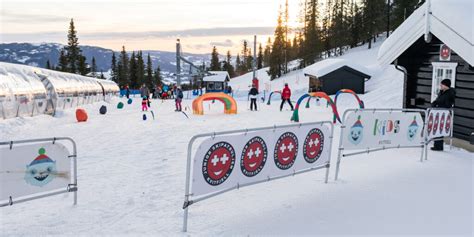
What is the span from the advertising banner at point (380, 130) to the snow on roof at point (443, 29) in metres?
2.40

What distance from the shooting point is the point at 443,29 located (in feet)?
32.8

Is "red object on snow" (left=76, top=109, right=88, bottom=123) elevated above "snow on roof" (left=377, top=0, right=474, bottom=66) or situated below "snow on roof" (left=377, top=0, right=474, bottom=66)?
below

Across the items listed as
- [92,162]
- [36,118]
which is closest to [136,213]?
[92,162]

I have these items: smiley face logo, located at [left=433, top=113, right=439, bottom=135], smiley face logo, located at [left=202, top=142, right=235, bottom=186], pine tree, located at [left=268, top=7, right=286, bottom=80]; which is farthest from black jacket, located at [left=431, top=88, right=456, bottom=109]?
pine tree, located at [left=268, top=7, right=286, bottom=80]

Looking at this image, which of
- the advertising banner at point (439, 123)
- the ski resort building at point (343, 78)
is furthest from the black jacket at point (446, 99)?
the ski resort building at point (343, 78)

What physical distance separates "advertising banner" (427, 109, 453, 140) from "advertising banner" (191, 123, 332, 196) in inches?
142

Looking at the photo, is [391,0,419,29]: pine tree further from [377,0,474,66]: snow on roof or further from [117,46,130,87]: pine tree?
[117,46,130,87]: pine tree

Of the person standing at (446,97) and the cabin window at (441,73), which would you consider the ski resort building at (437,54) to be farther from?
the person standing at (446,97)

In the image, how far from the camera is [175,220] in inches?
190

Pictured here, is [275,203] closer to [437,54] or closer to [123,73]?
[437,54]

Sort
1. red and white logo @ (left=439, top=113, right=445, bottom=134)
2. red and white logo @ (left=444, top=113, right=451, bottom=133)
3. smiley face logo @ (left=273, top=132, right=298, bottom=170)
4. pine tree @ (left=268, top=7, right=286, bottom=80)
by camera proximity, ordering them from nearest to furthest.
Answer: smiley face logo @ (left=273, top=132, right=298, bottom=170) → red and white logo @ (left=439, top=113, right=445, bottom=134) → red and white logo @ (left=444, top=113, right=451, bottom=133) → pine tree @ (left=268, top=7, right=286, bottom=80)

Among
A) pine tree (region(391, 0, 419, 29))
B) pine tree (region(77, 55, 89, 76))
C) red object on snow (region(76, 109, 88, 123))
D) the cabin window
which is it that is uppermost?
pine tree (region(391, 0, 419, 29))

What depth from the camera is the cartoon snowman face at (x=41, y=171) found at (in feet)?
14.8

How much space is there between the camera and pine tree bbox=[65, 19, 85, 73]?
63.6m
